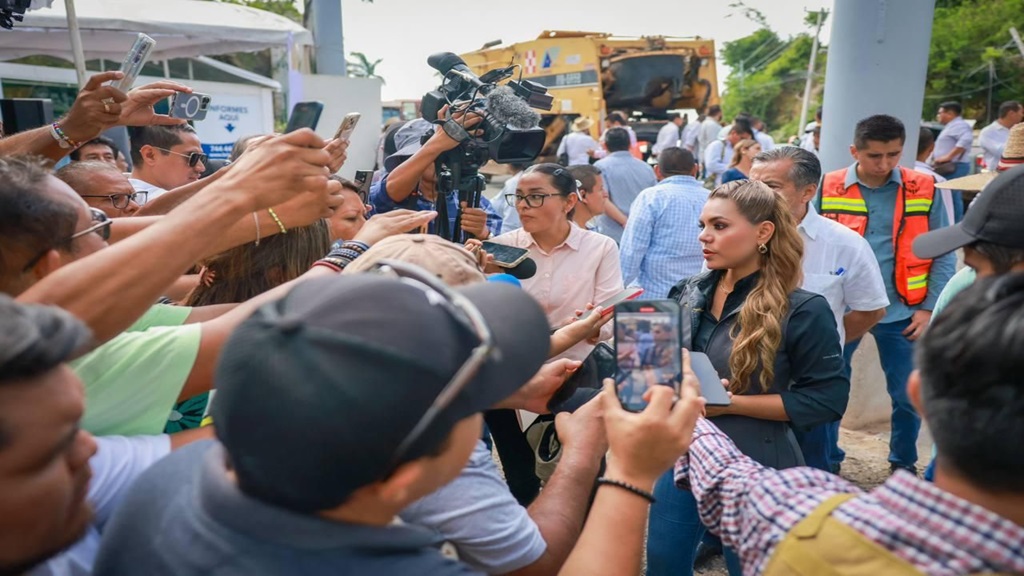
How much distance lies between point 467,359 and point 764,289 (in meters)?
1.89

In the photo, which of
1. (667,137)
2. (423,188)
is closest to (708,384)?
(423,188)

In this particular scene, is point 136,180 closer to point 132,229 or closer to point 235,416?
point 132,229

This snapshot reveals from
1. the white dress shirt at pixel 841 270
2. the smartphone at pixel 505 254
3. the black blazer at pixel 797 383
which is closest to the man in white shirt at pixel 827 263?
the white dress shirt at pixel 841 270

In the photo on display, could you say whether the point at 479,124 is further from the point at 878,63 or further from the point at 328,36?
the point at 328,36

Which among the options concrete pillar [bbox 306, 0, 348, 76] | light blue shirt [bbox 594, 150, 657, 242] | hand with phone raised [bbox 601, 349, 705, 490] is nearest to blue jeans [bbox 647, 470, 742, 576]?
hand with phone raised [bbox 601, 349, 705, 490]

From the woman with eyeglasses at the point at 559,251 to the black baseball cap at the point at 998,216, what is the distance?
1.69 m

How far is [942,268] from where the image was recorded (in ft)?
13.5

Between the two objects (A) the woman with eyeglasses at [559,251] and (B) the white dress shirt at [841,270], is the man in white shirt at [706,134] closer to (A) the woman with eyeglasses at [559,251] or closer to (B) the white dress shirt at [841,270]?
(B) the white dress shirt at [841,270]

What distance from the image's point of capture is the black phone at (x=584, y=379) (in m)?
2.09

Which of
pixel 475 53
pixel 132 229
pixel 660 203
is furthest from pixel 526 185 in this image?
pixel 475 53

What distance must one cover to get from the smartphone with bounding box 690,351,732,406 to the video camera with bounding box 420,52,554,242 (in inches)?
62.0

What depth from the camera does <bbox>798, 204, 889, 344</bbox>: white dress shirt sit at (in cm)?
350

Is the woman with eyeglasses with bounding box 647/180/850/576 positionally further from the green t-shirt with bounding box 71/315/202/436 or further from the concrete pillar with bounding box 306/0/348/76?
the concrete pillar with bounding box 306/0/348/76

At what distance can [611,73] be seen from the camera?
16266 millimetres
